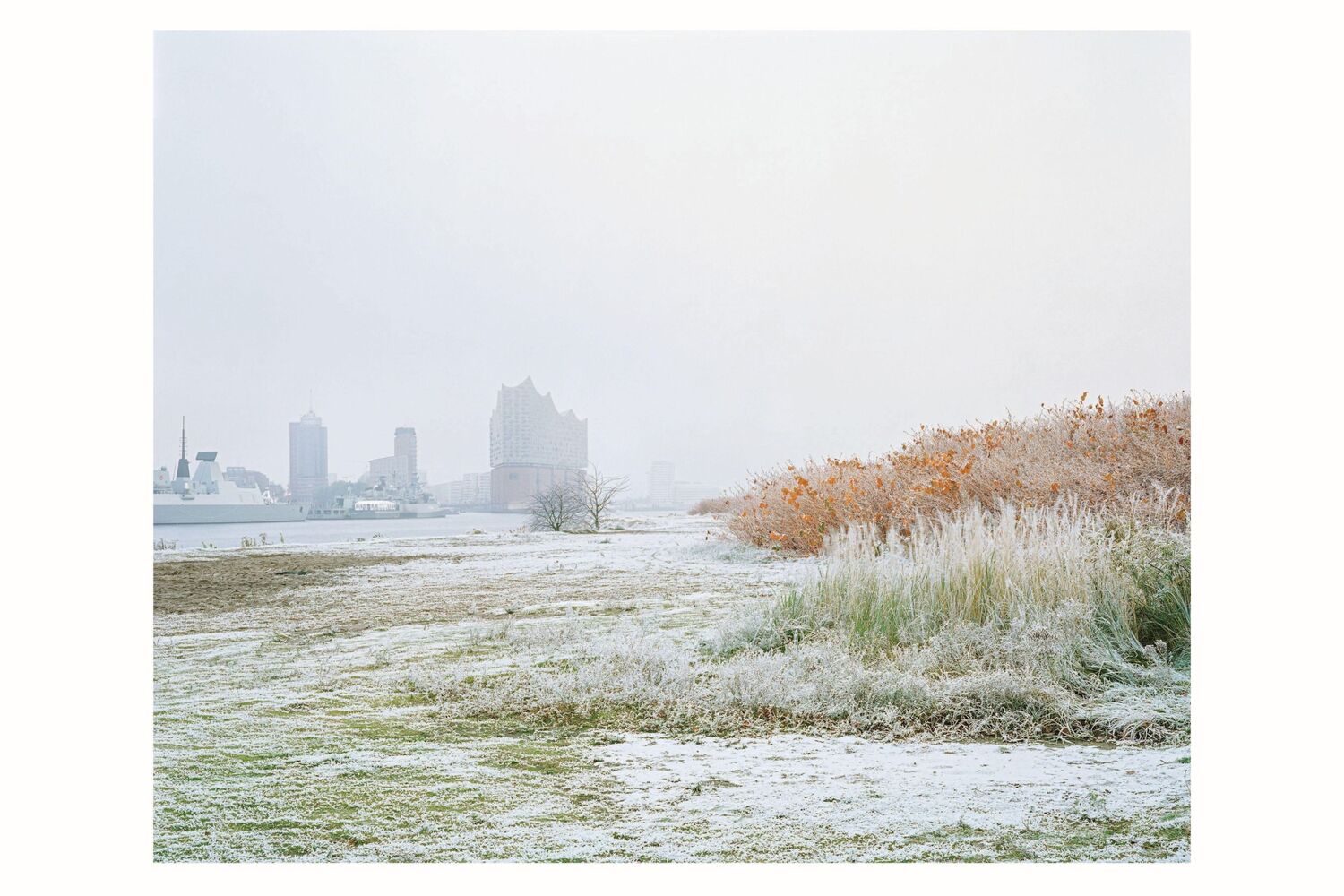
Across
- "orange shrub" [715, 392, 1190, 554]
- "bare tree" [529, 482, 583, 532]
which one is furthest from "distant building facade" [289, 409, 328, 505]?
"orange shrub" [715, 392, 1190, 554]

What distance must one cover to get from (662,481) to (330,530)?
134 centimetres

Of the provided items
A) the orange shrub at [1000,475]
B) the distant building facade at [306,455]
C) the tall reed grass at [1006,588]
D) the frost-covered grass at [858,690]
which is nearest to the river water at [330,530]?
the distant building facade at [306,455]

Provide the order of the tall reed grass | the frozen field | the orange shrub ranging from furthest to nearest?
the orange shrub < the tall reed grass < the frozen field

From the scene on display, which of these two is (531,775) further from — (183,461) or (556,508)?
(183,461)

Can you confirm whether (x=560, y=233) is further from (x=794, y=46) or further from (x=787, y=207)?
(x=794, y=46)

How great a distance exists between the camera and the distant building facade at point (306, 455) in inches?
160

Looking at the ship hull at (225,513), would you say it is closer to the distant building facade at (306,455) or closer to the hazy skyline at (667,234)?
the distant building facade at (306,455)

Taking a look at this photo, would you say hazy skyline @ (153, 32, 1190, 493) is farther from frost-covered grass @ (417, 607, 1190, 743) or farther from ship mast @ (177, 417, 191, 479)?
frost-covered grass @ (417, 607, 1190, 743)

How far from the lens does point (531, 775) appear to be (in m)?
3.45

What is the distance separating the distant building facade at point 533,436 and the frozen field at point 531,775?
0.58 metres

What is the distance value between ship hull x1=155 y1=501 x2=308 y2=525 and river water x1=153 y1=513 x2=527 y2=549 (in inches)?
0.8

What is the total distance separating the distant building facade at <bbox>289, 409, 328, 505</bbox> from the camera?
4.07m
